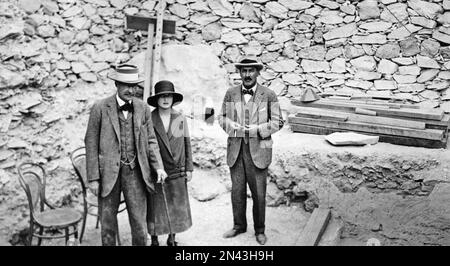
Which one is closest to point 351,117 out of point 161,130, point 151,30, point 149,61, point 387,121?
point 387,121

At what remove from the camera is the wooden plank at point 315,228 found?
5.04 m

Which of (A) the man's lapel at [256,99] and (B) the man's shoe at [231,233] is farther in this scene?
(B) the man's shoe at [231,233]

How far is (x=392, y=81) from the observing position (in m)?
7.89

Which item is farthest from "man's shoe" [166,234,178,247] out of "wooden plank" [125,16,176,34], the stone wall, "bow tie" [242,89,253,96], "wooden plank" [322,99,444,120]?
"wooden plank" [125,16,176,34]

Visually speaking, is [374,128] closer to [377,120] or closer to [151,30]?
[377,120]

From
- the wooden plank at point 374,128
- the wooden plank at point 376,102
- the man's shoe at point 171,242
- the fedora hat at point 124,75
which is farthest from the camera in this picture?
the wooden plank at point 376,102

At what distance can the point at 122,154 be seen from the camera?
13.8ft

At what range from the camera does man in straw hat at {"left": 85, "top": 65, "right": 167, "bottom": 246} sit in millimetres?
4148

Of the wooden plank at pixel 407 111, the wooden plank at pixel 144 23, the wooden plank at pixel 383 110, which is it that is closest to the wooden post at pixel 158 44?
the wooden plank at pixel 144 23

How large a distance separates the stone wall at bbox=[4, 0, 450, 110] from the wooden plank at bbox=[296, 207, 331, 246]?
121 inches

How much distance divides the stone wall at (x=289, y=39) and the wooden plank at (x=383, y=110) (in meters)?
0.86

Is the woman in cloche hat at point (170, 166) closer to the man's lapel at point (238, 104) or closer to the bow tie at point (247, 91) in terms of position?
the man's lapel at point (238, 104)
